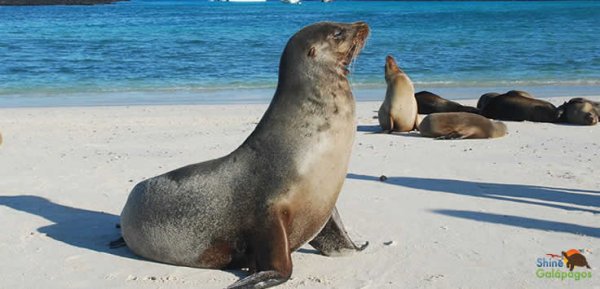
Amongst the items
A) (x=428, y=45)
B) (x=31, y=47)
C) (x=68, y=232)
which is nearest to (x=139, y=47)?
(x=31, y=47)

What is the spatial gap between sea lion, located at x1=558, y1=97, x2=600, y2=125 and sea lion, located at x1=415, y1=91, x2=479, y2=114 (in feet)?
4.60

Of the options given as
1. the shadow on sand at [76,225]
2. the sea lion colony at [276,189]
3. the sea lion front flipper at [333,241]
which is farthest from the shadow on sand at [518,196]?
the shadow on sand at [76,225]

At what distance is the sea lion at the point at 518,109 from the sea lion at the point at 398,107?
179 centimetres

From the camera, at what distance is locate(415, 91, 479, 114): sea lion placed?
13.5 meters

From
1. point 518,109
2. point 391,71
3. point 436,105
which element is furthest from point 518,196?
point 436,105

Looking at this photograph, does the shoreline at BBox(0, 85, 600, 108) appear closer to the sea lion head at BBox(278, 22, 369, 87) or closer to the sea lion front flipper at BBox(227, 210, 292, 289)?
the sea lion head at BBox(278, 22, 369, 87)

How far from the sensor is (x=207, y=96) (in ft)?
61.2

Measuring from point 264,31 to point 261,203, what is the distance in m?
44.9

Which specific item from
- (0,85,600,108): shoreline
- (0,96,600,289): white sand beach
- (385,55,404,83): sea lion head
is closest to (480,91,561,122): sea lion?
(0,96,600,289): white sand beach

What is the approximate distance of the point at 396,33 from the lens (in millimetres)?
45406

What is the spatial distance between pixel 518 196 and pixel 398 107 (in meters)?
4.72

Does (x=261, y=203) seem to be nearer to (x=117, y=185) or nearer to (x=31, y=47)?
(x=117, y=185)

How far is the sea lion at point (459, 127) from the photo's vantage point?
36.6 ft

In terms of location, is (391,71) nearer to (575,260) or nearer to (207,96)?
(207,96)
